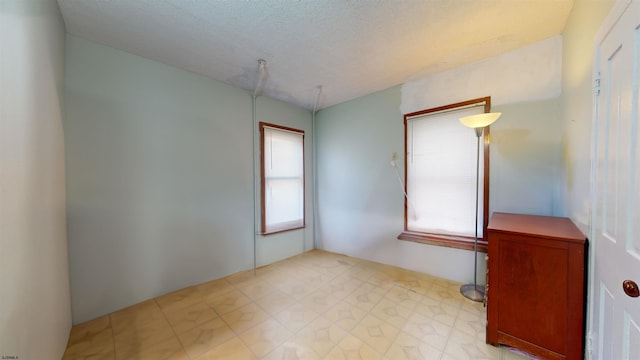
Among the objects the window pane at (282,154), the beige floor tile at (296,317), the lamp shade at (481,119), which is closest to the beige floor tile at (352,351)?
the beige floor tile at (296,317)

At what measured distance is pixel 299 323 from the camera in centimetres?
190

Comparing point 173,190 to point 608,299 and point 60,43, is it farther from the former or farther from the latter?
point 608,299

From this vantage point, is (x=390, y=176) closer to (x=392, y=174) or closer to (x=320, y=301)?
(x=392, y=174)

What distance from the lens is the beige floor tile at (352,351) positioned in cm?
153

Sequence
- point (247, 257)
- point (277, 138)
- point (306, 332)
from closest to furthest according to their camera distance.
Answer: point (306, 332) < point (247, 257) < point (277, 138)

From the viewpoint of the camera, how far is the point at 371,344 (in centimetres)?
165

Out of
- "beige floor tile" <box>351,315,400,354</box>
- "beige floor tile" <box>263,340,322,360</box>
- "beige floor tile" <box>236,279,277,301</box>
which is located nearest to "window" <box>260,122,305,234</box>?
"beige floor tile" <box>236,279,277,301</box>

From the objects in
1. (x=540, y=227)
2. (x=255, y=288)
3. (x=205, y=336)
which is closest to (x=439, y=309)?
(x=540, y=227)

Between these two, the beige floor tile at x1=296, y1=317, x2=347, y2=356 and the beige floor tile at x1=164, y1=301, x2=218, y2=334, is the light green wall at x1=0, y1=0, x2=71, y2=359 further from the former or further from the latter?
the beige floor tile at x1=296, y1=317, x2=347, y2=356

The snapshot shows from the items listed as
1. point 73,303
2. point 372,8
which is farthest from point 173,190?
point 372,8

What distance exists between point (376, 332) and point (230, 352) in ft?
3.72

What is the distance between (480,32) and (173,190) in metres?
3.41

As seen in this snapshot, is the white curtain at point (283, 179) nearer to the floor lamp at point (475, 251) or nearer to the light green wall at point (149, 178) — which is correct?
the light green wall at point (149, 178)

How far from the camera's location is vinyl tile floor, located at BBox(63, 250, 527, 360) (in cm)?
158
